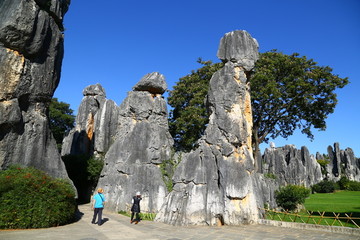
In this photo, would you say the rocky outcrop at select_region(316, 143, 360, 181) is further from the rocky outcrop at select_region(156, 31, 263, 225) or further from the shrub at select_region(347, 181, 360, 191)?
the rocky outcrop at select_region(156, 31, 263, 225)

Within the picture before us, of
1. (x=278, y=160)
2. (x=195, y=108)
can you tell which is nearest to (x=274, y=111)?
(x=195, y=108)

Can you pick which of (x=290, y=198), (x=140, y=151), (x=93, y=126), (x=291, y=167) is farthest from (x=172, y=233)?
(x=291, y=167)

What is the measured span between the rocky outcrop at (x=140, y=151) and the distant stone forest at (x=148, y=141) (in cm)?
8

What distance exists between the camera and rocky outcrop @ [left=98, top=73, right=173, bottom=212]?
64.4 ft

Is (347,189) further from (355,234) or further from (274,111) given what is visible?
(355,234)

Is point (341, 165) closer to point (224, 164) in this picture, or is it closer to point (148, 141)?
point (148, 141)

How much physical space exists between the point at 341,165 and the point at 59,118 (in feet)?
218

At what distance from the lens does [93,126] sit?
111ft

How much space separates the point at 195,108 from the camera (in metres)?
27.9

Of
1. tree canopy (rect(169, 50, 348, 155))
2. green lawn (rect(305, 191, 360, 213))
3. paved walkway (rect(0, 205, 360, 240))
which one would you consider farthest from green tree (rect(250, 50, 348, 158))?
paved walkway (rect(0, 205, 360, 240))

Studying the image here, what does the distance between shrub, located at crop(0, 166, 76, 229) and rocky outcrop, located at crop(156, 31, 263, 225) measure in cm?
513

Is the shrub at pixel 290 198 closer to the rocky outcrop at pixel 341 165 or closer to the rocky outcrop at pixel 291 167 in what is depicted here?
the rocky outcrop at pixel 291 167

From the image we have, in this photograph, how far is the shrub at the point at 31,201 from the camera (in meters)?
10.8

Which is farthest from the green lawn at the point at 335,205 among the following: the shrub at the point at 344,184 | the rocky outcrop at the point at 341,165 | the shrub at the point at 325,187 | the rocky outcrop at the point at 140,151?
the rocky outcrop at the point at 341,165
